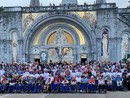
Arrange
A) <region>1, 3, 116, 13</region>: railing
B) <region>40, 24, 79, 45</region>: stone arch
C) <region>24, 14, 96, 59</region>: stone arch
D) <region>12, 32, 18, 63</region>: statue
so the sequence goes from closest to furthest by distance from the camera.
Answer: <region>1, 3, 116, 13</region>: railing
<region>24, 14, 96, 59</region>: stone arch
<region>12, 32, 18, 63</region>: statue
<region>40, 24, 79, 45</region>: stone arch

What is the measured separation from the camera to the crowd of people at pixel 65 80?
95.9 ft

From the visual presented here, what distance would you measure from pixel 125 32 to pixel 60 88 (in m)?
19.4

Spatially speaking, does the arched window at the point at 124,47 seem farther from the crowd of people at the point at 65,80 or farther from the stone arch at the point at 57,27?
the crowd of people at the point at 65,80

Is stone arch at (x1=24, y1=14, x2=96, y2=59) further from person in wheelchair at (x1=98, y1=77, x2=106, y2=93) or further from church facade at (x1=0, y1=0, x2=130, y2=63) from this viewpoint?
person in wheelchair at (x1=98, y1=77, x2=106, y2=93)

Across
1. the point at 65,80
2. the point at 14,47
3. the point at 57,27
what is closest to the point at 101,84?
the point at 65,80

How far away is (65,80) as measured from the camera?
96.7 ft

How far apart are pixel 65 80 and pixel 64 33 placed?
19.4 meters

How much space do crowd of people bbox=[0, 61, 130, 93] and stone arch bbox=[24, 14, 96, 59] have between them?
603 inches

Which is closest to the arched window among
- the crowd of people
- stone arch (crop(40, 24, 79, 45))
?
stone arch (crop(40, 24, 79, 45))

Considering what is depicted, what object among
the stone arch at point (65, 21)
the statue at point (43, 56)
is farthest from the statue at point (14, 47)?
the statue at point (43, 56)

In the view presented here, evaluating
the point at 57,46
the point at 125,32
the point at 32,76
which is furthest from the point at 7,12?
the point at 32,76

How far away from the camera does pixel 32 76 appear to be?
30469mm

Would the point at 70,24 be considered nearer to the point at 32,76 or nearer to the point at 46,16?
the point at 46,16

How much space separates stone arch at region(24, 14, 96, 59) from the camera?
1848 inches
